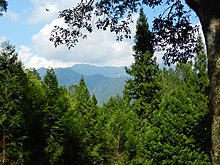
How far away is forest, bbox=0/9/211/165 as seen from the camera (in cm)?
2002

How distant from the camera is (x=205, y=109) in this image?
20.0 metres

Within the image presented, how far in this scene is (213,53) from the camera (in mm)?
4641

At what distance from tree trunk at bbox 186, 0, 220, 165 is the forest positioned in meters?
14.9

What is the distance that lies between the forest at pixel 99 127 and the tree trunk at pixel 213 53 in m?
14.9

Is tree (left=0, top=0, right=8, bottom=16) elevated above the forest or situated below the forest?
above

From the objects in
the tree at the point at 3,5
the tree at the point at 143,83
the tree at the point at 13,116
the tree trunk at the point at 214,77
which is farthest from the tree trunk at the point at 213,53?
the tree at the point at 143,83

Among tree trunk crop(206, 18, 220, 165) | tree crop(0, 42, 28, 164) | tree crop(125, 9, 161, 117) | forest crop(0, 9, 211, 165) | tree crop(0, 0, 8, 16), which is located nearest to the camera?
tree trunk crop(206, 18, 220, 165)

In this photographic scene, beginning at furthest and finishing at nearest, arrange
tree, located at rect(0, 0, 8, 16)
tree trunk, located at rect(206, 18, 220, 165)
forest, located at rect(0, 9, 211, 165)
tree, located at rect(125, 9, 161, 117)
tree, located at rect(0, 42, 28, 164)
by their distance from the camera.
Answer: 1. tree, located at rect(125, 9, 161, 117)
2. tree, located at rect(0, 42, 28, 164)
3. forest, located at rect(0, 9, 211, 165)
4. tree, located at rect(0, 0, 8, 16)
5. tree trunk, located at rect(206, 18, 220, 165)

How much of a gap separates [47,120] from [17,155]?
4.15m

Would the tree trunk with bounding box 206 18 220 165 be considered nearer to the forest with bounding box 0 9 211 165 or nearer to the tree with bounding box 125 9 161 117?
the forest with bounding box 0 9 211 165

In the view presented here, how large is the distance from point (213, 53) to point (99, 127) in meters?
32.1

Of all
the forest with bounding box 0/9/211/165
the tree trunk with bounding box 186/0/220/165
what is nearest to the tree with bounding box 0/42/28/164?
the forest with bounding box 0/9/211/165

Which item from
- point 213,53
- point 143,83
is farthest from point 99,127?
point 213,53

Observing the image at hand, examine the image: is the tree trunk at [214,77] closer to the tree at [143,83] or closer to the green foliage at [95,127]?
the green foliage at [95,127]
